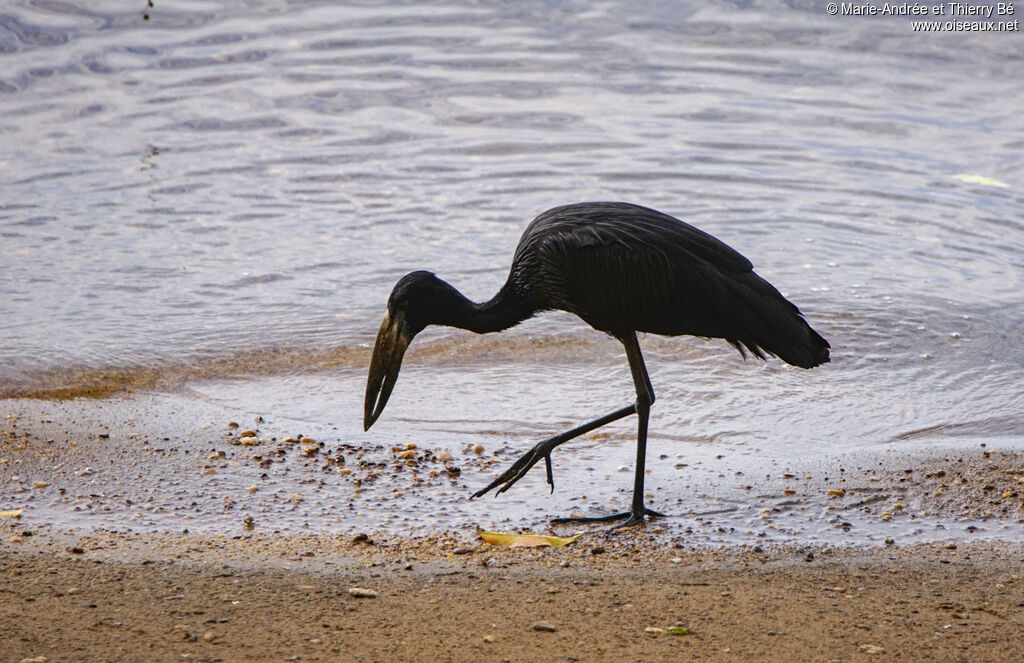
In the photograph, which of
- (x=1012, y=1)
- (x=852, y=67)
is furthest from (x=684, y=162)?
(x=1012, y=1)

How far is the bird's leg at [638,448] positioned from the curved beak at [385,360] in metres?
0.93

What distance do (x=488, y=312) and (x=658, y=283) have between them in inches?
32.1

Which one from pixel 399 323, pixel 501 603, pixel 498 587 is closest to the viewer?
pixel 501 603

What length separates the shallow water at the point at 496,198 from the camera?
666cm

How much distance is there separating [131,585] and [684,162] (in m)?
8.11

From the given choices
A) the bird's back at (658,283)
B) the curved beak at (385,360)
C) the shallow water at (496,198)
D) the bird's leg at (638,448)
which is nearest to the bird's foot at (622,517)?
the bird's leg at (638,448)

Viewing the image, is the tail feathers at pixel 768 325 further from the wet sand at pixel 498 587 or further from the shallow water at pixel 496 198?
the shallow water at pixel 496 198

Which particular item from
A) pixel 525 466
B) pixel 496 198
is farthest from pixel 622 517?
pixel 496 198

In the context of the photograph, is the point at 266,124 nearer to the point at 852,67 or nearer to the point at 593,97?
the point at 593,97

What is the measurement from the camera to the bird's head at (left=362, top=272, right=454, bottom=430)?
17.3ft

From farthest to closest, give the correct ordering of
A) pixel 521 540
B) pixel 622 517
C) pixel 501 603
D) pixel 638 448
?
pixel 638 448, pixel 622 517, pixel 521 540, pixel 501 603

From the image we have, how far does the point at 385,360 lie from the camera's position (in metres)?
5.32

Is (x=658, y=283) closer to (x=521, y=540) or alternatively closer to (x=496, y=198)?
(x=521, y=540)

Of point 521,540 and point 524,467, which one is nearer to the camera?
point 521,540
